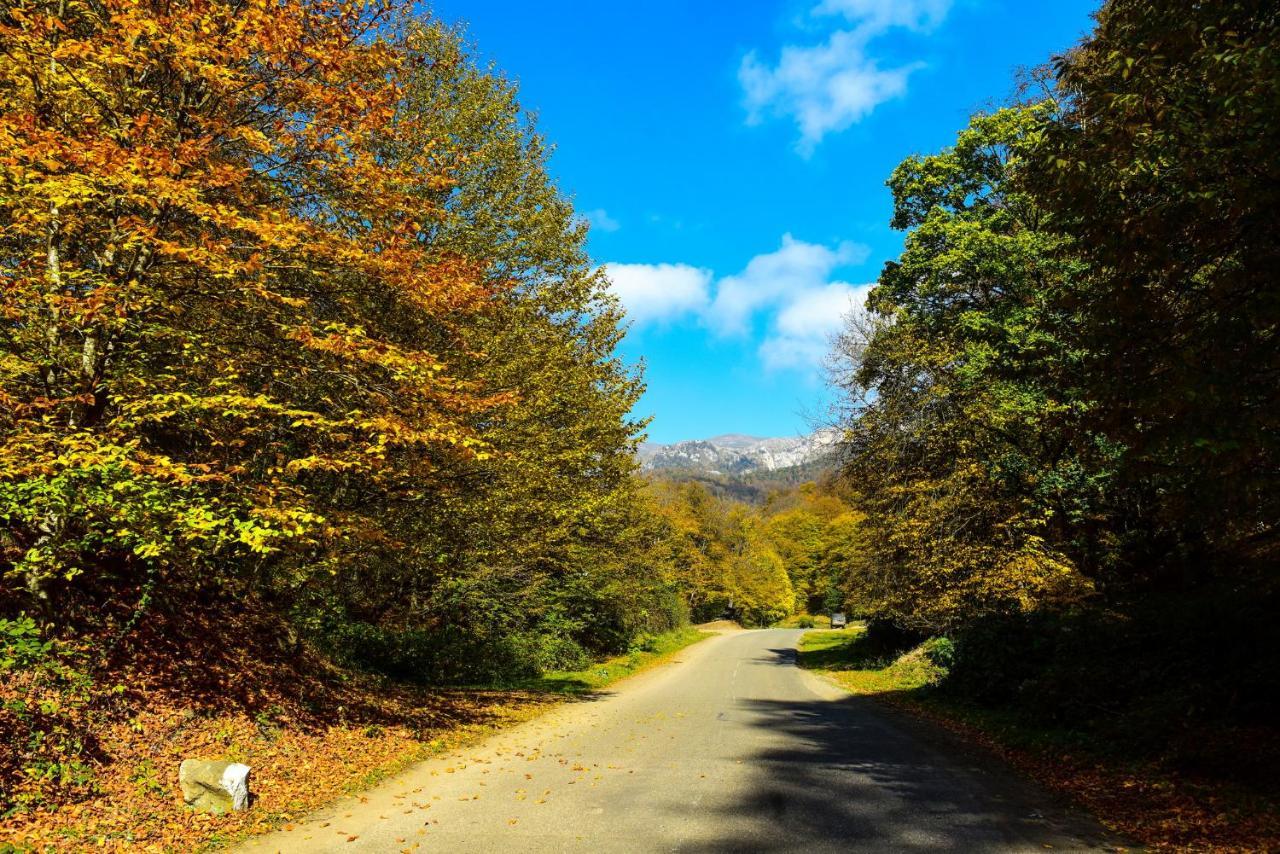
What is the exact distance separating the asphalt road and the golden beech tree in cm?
349

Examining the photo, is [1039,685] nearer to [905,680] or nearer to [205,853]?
[905,680]

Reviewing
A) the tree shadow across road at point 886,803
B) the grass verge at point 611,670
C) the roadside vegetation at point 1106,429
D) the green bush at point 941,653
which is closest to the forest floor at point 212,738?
the tree shadow across road at point 886,803

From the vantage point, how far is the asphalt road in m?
6.63

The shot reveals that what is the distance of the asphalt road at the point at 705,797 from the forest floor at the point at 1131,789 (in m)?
0.50

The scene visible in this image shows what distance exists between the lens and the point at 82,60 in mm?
8172

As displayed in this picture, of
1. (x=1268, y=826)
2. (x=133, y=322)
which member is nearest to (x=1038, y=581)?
(x=1268, y=826)

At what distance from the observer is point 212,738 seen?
8.21 m

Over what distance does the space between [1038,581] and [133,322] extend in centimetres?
1942

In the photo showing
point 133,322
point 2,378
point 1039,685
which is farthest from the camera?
point 1039,685

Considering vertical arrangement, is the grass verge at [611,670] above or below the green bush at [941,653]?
below

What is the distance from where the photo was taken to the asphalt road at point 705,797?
6629 mm

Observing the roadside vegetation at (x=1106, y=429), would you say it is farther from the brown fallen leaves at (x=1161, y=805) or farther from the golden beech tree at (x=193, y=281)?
the golden beech tree at (x=193, y=281)

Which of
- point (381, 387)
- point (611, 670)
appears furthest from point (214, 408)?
point (611, 670)

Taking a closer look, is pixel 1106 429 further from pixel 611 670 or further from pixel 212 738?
pixel 611 670
